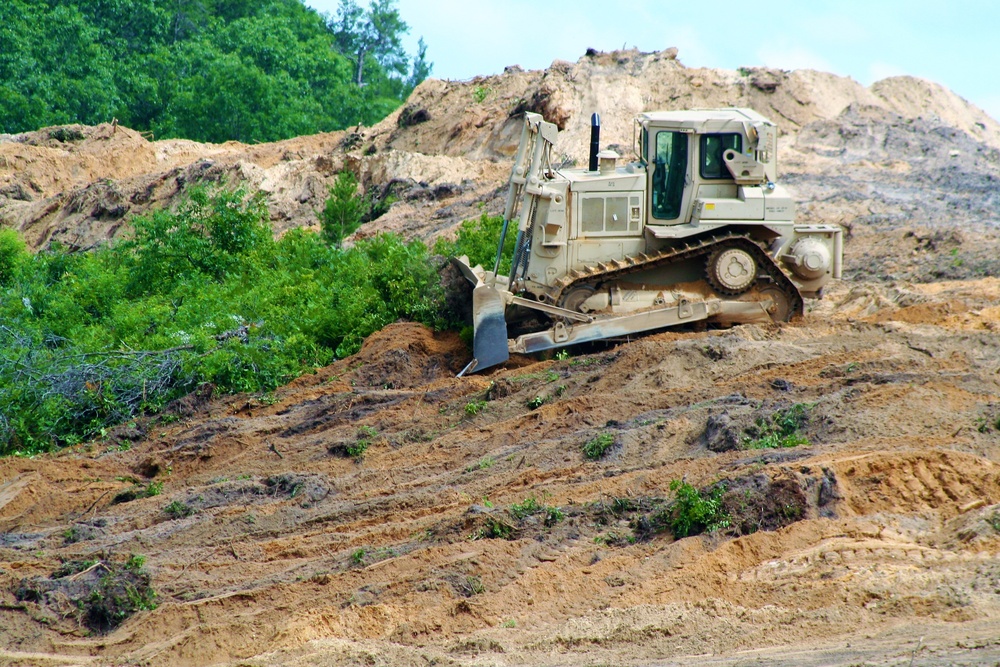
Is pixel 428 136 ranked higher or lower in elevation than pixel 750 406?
higher

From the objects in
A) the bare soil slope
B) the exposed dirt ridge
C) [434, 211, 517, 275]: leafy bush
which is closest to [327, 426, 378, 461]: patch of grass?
the bare soil slope

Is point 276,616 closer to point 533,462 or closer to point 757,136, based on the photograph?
point 533,462

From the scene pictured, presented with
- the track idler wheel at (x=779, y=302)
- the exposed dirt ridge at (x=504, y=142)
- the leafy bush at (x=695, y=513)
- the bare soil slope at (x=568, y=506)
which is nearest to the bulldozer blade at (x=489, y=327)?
the bare soil slope at (x=568, y=506)

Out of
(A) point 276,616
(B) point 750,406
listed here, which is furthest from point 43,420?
(B) point 750,406

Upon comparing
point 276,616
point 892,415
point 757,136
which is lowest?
point 276,616

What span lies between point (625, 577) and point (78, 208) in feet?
76.0

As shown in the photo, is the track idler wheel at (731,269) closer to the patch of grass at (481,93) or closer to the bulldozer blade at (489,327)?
the bulldozer blade at (489,327)

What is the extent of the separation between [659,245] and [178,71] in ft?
122

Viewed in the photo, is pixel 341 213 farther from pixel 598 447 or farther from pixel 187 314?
pixel 598 447

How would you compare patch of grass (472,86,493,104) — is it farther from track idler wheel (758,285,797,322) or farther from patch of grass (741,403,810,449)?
patch of grass (741,403,810,449)

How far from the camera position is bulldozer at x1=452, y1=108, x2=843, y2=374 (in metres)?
13.3

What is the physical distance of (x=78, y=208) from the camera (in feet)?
90.4

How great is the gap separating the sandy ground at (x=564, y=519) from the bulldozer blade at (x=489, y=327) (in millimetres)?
201

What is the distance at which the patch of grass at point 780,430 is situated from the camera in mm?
9156
